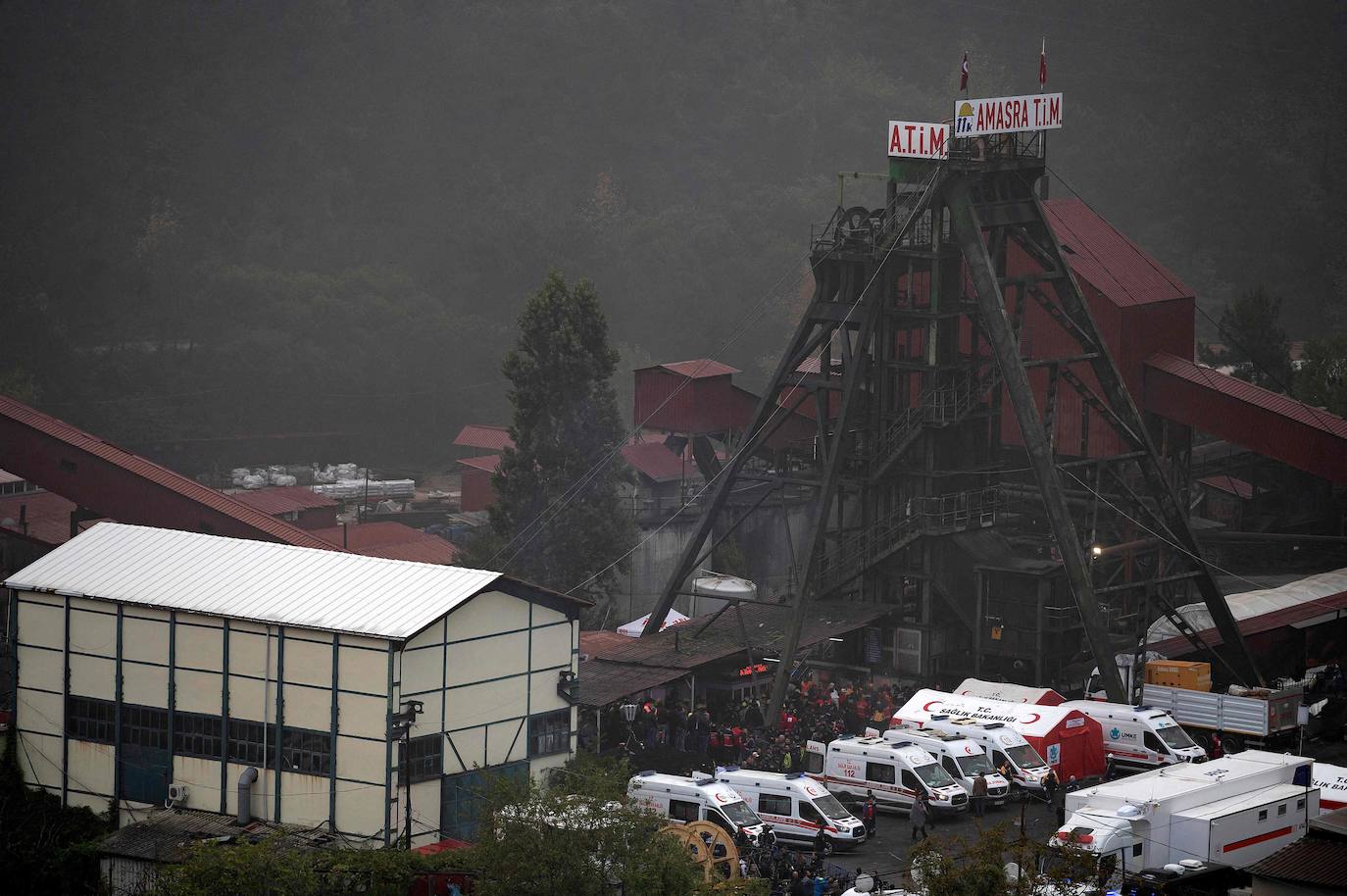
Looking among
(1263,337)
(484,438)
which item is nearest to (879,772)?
(484,438)

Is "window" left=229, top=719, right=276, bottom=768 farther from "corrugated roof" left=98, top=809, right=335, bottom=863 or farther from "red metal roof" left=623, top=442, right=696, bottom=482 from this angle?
"red metal roof" left=623, top=442, right=696, bottom=482

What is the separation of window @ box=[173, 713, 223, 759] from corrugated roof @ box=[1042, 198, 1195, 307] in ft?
96.4

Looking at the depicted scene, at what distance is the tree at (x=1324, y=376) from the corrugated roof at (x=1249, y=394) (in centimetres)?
3192

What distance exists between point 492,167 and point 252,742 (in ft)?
421

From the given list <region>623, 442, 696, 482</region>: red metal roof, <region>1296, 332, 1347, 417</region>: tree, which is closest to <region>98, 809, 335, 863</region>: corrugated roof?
<region>623, 442, 696, 482</region>: red metal roof

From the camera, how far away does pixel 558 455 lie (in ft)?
178

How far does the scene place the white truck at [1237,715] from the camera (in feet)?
122

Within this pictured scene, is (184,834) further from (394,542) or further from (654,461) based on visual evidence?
(654,461)

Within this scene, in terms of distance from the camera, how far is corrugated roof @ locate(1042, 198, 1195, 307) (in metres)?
50.7

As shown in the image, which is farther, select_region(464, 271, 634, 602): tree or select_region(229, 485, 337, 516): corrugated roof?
select_region(229, 485, 337, 516): corrugated roof

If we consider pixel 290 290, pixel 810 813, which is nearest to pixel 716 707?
pixel 810 813

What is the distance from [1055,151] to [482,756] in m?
136

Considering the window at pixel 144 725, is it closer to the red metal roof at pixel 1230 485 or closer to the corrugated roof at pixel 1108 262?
the corrugated roof at pixel 1108 262

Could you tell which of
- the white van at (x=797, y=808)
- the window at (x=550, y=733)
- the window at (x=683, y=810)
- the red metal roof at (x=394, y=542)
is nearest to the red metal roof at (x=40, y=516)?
the red metal roof at (x=394, y=542)
